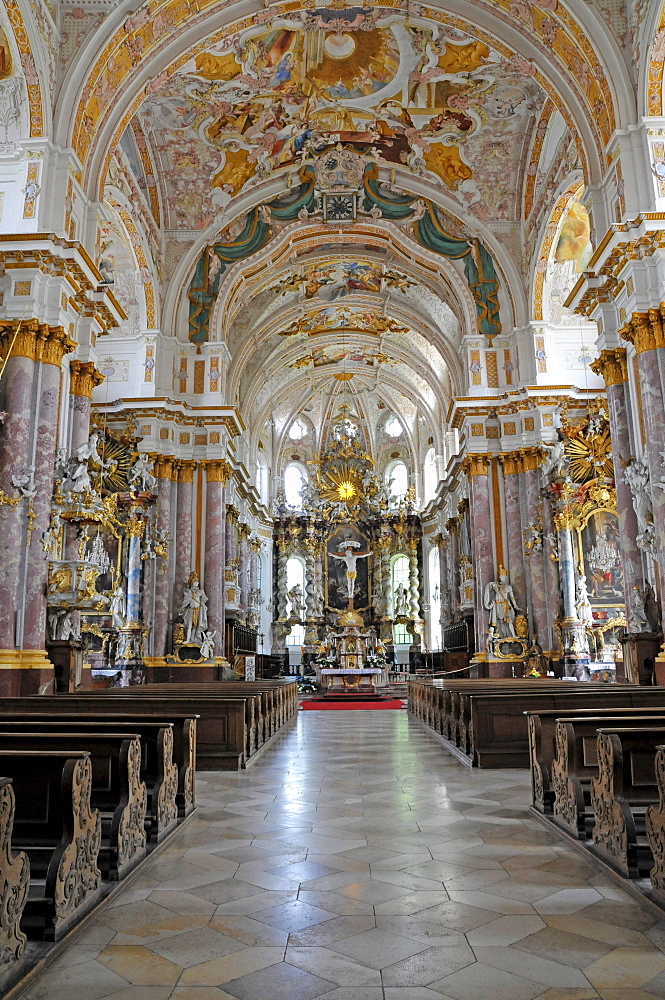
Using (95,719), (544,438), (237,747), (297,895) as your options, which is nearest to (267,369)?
(544,438)

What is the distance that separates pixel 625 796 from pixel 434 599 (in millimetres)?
30501

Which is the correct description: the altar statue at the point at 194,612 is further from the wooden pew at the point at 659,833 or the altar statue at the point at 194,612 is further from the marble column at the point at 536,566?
the wooden pew at the point at 659,833

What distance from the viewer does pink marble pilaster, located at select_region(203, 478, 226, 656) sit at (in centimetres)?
2069

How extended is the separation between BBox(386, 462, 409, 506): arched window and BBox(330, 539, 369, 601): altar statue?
11.9 ft

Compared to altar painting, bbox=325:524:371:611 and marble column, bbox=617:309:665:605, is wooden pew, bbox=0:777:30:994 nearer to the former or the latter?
marble column, bbox=617:309:665:605

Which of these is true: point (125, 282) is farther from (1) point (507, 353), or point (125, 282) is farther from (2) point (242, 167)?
(1) point (507, 353)

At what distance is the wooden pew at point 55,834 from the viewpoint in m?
3.47

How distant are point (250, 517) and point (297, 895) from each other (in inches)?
1098

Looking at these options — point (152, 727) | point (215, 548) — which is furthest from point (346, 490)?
point (152, 727)

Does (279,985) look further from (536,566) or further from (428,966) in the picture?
(536,566)

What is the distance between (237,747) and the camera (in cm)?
906

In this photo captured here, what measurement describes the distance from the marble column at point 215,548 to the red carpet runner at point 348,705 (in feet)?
10.3

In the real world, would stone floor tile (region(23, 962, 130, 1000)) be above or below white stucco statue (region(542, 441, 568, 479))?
below

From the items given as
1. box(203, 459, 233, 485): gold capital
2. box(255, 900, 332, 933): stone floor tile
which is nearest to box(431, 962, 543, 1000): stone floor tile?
box(255, 900, 332, 933): stone floor tile
